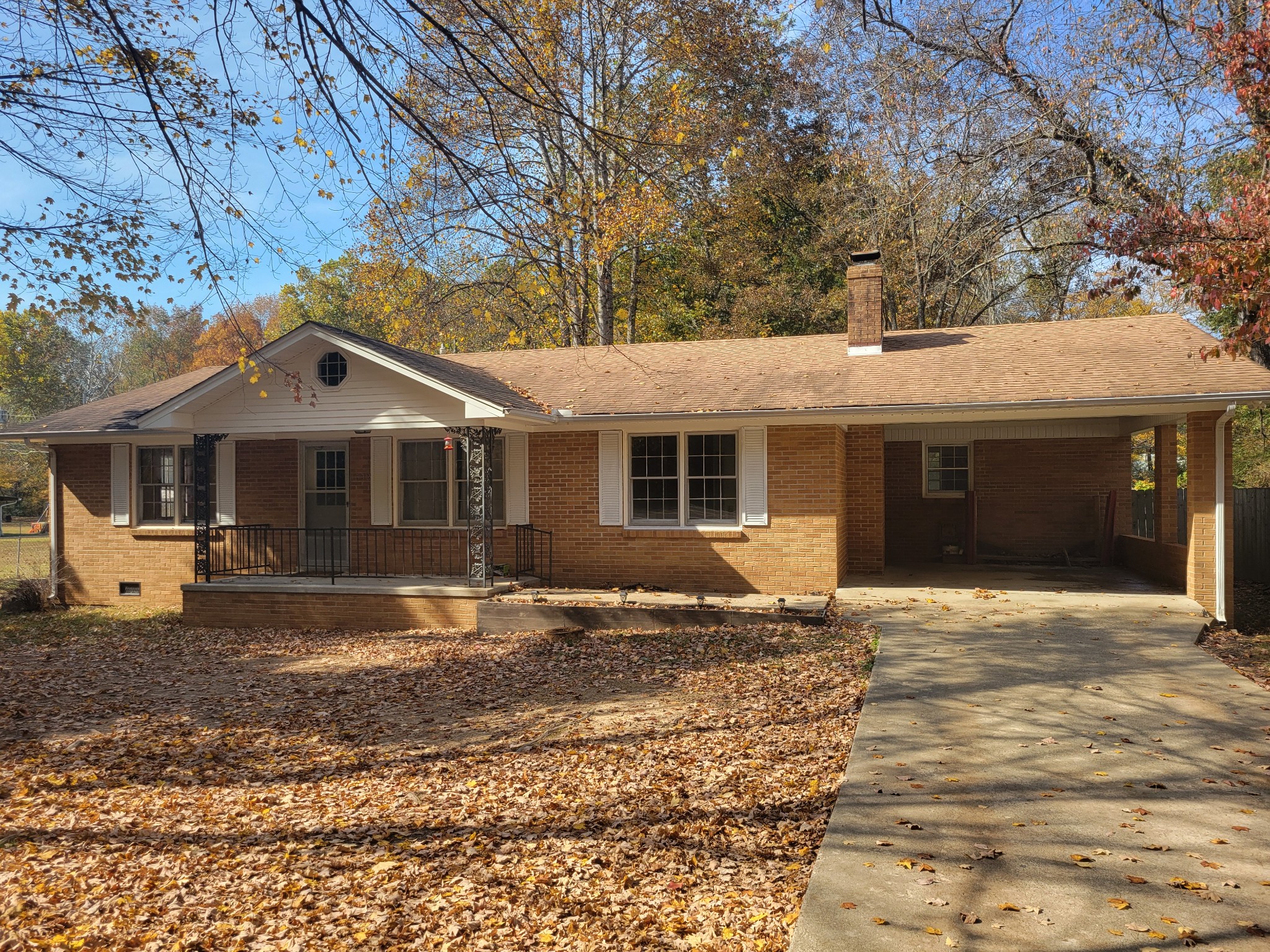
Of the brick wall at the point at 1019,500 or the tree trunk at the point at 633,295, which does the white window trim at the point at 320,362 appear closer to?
the brick wall at the point at 1019,500

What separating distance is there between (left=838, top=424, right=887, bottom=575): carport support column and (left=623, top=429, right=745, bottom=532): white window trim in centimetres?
247

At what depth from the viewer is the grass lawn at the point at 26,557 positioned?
824 inches

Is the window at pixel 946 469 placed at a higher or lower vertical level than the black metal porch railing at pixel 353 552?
higher

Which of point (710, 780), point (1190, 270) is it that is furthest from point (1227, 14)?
point (710, 780)

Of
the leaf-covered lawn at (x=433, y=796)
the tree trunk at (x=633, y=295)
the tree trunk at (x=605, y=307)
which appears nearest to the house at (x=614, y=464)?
the leaf-covered lawn at (x=433, y=796)

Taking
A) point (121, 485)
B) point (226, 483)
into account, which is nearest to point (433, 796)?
point (226, 483)

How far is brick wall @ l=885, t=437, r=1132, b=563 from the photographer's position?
17281 millimetres

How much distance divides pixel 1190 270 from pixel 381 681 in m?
9.72

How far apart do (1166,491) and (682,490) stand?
7581 mm

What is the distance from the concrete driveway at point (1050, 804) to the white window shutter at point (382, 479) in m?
8.79

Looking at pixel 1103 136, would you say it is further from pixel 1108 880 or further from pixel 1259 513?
pixel 1108 880

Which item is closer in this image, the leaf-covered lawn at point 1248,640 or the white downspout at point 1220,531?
the leaf-covered lawn at point 1248,640

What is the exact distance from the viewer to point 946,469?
18.2m

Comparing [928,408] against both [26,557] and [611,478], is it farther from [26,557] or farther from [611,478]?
[26,557]
